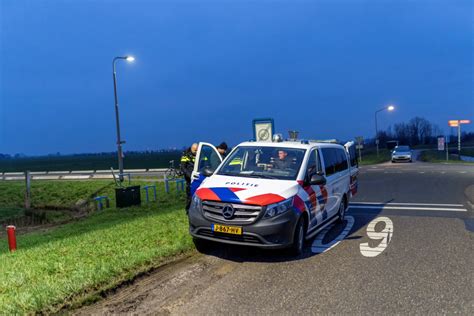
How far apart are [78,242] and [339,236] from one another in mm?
5062

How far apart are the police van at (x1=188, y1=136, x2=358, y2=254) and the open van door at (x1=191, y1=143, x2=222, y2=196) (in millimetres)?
28

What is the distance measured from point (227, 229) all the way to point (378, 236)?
360cm

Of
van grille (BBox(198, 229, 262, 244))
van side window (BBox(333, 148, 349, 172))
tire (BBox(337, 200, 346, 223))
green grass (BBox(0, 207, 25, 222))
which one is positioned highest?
van side window (BBox(333, 148, 349, 172))

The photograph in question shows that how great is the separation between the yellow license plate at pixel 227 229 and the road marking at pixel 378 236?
7.28 feet

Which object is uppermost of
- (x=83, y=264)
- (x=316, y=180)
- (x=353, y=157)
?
(x=353, y=157)

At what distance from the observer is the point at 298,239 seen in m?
6.20

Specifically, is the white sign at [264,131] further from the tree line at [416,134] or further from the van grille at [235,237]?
the tree line at [416,134]

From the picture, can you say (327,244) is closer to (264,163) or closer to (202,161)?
(264,163)

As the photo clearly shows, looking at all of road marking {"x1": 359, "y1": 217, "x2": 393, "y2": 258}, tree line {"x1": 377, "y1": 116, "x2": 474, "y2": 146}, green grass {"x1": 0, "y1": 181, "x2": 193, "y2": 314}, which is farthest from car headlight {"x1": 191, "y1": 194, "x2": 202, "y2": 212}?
tree line {"x1": 377, "y1": 116, "x2": 474, "y2": 146}

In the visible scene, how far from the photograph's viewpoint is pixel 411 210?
10.9 meters

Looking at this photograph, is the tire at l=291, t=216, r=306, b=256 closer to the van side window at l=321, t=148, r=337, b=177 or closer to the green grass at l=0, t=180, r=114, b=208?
the van side window at l=321, t=148, r=337, b=177

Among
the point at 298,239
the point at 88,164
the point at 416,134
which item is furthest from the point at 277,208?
the point at 416,134

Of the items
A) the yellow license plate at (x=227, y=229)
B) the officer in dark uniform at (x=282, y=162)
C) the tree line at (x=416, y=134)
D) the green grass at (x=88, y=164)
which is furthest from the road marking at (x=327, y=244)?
the tree line at (x=416, y=134)

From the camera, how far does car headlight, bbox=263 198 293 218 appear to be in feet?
18.9
